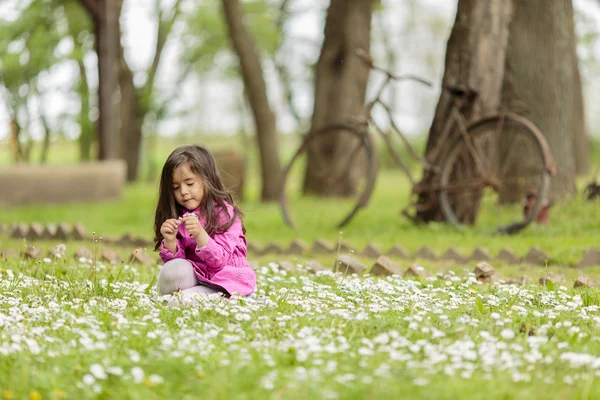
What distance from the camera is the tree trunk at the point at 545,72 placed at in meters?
10.6

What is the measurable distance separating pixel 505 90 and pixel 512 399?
831 cm

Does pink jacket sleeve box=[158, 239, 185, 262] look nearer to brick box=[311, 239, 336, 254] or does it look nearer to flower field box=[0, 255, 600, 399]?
flower field box=[0, 255, 600, 399]

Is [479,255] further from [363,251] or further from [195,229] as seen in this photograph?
[195,229]

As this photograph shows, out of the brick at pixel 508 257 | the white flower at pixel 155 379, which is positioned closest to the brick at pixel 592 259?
the brick at pixel 508 257

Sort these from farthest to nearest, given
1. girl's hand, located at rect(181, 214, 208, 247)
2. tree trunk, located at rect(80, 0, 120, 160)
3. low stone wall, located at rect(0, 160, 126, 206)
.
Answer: tree trunk, located at rect(80, 0, 120, 160), low stone wall, located at rect(0, 160, 126, 206), girl's hand, located at rect(181, 214, 208, 247)

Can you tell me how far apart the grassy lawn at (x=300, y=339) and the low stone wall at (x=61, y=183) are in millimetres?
8141

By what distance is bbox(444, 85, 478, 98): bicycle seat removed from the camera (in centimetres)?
885

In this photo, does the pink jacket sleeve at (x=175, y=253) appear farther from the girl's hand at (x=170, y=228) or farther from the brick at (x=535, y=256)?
the brick at (x=535, y=256)

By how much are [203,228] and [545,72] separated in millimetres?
7101

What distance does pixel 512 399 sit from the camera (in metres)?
3.01

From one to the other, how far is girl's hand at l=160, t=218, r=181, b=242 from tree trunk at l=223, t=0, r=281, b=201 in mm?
9970

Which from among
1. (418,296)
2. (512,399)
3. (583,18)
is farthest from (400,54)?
(512,399)

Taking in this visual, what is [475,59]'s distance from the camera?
355 inches

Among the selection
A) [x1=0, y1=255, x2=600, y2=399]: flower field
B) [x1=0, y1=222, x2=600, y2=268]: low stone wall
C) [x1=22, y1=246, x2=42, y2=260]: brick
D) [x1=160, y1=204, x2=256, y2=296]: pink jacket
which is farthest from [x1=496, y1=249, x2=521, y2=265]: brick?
[x1=22, y1=246, x2=42, y2=260]: brick
